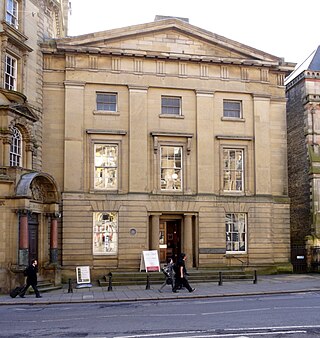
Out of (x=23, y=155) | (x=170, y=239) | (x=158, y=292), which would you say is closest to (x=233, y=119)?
(x=170, y=239)

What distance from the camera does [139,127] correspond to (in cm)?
3016

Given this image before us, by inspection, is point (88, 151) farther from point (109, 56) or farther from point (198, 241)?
point (198, 241)

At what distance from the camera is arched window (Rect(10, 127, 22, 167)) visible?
84.7 ft

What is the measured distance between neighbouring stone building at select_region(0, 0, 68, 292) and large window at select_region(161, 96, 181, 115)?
678 cm

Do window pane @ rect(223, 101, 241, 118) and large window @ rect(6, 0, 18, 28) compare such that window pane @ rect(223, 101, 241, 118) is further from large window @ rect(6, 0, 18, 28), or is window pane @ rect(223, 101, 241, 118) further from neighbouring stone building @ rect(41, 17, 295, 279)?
large window @ rect(6, 0, 18, 28)

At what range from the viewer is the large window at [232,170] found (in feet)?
103

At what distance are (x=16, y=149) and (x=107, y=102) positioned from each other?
6.33 m

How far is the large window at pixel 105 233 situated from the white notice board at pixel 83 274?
3.09 m

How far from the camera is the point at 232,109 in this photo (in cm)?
3203

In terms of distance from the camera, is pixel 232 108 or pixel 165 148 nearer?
pixel 165 148

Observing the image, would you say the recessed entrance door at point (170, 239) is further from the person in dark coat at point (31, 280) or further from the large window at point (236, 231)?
the person in dark coat at point (31, 280)

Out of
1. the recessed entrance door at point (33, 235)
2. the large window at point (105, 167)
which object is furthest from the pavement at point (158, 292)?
the large window at point (105, 167)

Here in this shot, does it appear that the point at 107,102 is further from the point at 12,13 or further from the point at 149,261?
the point at 149,261

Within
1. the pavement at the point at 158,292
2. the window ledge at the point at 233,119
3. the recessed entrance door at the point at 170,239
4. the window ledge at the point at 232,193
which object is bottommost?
the pavement at the point at 158,292
